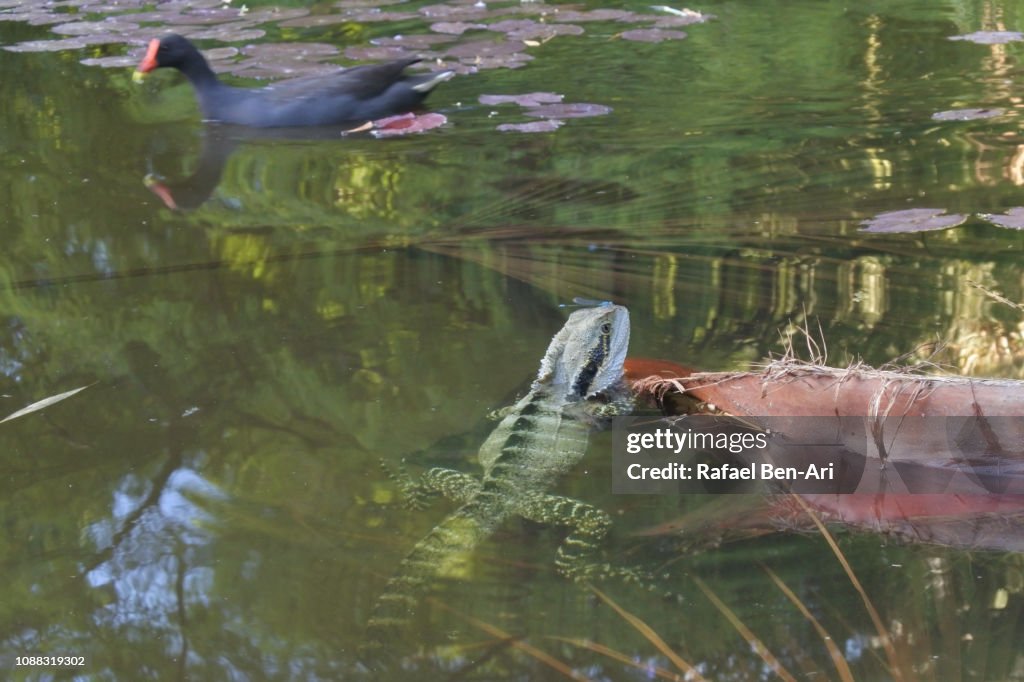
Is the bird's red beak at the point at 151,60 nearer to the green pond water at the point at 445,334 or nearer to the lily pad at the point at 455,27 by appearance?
the green pond water at the point at 445,334

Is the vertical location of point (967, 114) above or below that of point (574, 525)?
above

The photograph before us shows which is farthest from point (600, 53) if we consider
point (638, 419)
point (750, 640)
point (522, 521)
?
point (750, 640)

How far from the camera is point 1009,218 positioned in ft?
12.5

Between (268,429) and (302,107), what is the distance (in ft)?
9.67

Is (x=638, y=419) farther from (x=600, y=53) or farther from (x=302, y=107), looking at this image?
(x=600, y=53)

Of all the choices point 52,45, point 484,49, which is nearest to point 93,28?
point 52,45

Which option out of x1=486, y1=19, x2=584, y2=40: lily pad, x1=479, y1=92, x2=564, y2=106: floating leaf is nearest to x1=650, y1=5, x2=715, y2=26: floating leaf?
x1=486, y1=19, x2=584, y2=40: lily pad

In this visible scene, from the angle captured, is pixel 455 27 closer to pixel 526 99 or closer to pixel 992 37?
pixel 526 99

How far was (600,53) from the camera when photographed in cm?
680

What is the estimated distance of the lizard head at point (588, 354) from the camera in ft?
9.80

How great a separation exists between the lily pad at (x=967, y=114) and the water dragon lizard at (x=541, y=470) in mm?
2737

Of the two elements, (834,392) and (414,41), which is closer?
(834,392)

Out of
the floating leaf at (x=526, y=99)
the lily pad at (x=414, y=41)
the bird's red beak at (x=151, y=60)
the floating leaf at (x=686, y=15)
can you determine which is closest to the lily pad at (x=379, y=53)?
the lily pad at (x=414, y=41)

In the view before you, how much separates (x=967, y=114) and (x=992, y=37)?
6.21ft
